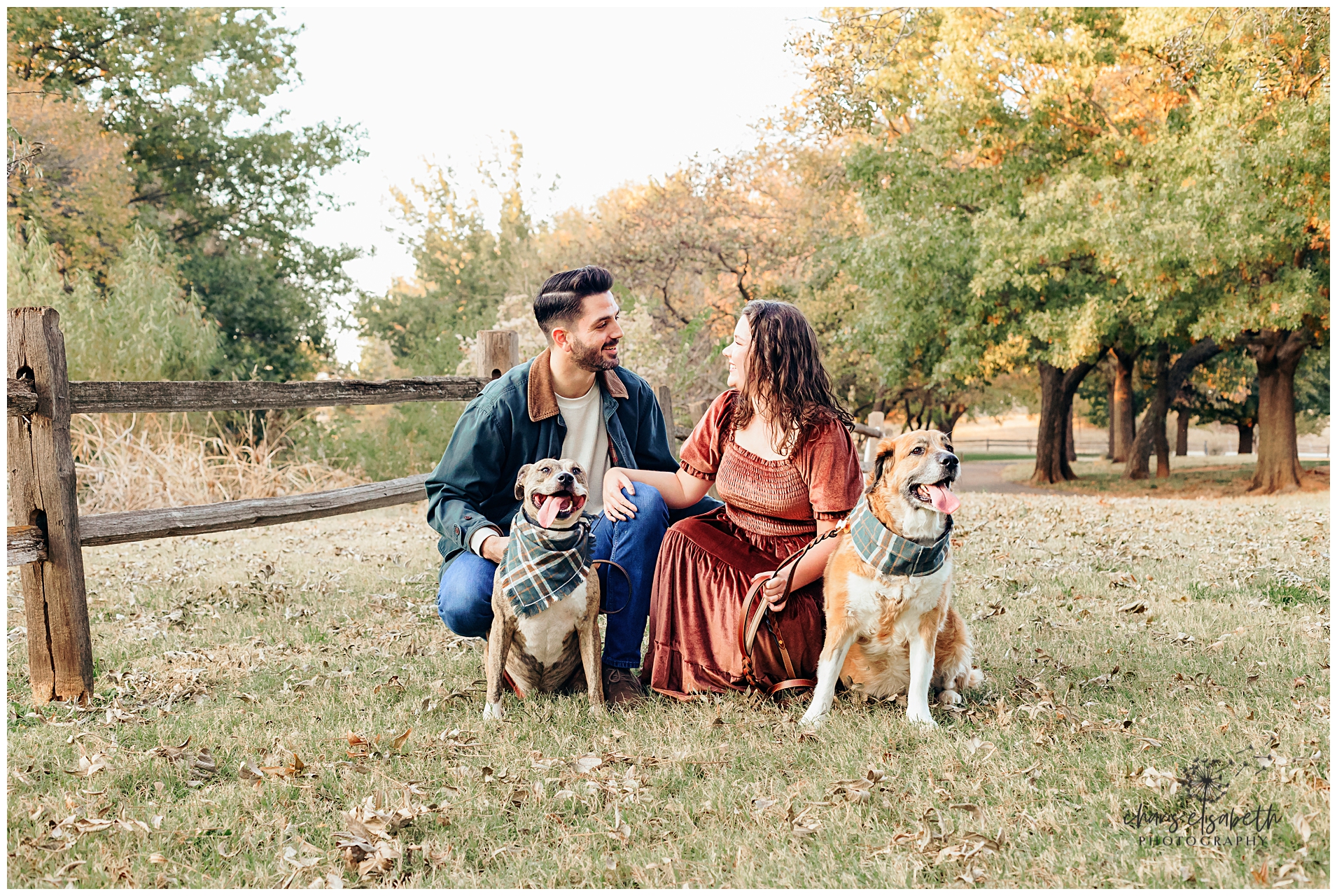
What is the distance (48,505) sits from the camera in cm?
422

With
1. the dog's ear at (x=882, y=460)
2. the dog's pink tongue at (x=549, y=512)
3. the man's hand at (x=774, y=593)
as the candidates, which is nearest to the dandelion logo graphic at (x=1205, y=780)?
the dog's ear at (x=882, y=460)

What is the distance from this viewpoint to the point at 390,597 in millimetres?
6723

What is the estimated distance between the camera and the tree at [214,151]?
61.2 feet

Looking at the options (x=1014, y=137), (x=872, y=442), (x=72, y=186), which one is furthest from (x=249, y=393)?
(x=72, y=186)

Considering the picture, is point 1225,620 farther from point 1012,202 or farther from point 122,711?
point 1012,202

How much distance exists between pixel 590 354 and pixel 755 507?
940 millimetres

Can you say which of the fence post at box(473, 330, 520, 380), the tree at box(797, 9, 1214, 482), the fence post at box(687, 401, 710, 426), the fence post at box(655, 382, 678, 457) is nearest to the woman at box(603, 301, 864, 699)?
the fence post at box(473, 330, 520, 380)

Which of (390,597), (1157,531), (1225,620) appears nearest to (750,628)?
(1225,620)

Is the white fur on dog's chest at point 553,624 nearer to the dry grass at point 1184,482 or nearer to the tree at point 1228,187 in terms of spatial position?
the tree at point 1228,187

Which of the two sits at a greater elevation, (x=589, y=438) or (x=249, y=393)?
(x=249, y=393)

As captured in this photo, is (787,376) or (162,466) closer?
(787,376)

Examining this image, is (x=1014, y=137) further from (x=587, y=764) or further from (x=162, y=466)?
(x=587, y=764)

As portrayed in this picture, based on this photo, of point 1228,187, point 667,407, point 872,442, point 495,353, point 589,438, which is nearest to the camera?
point 589,438

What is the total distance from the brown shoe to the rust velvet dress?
0.26ft
